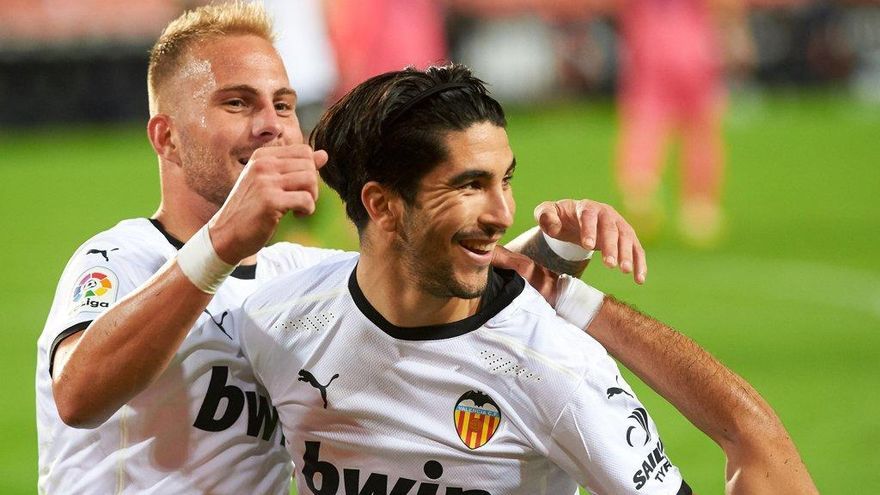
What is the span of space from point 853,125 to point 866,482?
1620 centimetres

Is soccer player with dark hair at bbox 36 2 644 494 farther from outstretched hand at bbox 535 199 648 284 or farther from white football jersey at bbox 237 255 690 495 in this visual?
white football jersey at bbox 237 255 690 495

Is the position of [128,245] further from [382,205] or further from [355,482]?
[355,482]

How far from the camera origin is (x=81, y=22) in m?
23.6

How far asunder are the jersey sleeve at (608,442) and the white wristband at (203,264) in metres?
0.85

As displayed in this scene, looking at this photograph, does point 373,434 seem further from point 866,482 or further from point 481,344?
point 866,482

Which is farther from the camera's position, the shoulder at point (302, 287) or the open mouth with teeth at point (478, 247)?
the shoulder at point (302, 287)

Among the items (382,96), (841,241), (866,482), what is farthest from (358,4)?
(382,96)

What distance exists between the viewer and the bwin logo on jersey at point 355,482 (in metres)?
3.42

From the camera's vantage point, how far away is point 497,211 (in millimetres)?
3244

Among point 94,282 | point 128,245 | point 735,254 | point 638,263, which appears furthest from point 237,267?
point 735,254

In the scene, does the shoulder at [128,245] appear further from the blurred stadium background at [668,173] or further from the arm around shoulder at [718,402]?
the blurred stadium background at [668,173]

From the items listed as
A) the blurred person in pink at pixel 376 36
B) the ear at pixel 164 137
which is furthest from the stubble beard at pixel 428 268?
the blurred person in pink at pixel 376 36

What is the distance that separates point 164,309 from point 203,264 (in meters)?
0.15

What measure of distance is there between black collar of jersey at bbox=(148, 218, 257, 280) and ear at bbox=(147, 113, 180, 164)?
0.19m
